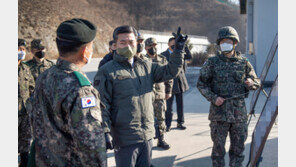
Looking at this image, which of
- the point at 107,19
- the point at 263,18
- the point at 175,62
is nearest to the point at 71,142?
the point at 175,62

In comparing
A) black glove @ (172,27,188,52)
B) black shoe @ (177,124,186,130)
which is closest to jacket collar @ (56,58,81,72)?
black glove @ (172,27,188,52)

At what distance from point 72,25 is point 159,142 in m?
3.44

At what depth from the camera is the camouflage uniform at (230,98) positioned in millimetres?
3271

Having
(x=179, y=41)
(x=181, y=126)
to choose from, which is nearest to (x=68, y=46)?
(x=179, y=41)

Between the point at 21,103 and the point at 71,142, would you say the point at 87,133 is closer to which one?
the point at 71,142

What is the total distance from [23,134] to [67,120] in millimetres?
2837

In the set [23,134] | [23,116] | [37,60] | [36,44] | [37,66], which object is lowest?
[23,134]

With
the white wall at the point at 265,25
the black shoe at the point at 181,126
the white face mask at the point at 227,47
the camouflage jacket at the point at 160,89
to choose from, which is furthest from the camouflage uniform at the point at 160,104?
the white wall at the point at 265,25

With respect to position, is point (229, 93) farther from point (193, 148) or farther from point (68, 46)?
point (68, 46)

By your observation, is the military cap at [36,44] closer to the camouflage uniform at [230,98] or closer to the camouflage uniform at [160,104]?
the camouflage uniform at [160,104]

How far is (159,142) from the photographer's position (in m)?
4.75

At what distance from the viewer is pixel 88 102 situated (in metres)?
1.56

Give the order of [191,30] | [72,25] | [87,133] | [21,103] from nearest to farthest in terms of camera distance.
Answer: [87,133] < [72,25] < [21,103] < [191,30]

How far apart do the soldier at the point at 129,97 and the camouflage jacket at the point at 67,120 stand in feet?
2.69
